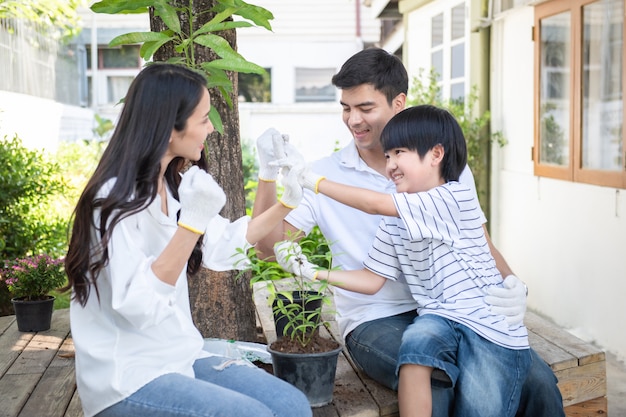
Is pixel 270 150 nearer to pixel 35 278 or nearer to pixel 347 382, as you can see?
pixel 347 382

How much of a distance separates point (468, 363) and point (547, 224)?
3.34 meters

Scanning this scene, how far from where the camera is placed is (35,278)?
3721 mm

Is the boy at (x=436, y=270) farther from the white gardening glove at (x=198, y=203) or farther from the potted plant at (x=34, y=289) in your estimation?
the potted plant at (x=34, y=289)

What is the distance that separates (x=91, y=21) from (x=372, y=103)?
1177 cm

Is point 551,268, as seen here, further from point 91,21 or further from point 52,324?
point 91,21

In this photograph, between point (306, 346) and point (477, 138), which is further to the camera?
point (477, 138)

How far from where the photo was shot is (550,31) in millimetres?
5266

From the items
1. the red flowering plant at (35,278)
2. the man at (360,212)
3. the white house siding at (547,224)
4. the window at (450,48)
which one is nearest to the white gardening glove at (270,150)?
the man at (360,212)

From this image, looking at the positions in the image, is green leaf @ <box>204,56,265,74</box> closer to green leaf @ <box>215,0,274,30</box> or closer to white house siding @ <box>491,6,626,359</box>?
green leaf @ <box>215,0,274,30</box>

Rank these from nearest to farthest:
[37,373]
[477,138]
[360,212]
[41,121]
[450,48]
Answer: [360,212], [37,373], [477,138], [450,48], [41,121]

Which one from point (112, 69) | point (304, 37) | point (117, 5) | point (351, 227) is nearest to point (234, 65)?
point (117, 5)

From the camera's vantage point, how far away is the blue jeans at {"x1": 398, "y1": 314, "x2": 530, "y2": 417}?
2145 mm

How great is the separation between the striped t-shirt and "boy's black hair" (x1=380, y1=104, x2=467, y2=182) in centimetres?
12

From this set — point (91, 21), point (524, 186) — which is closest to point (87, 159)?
point (91, 21)
